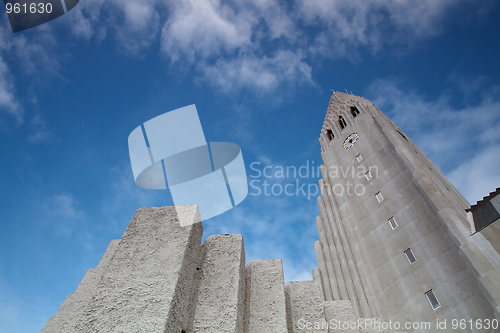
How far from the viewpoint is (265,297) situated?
3.30 metres

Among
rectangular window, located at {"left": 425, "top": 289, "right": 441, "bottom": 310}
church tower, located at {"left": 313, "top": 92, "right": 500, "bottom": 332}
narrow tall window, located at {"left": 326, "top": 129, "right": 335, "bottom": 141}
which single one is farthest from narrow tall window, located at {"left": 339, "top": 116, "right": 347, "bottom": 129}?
rectangular window, located at {"left": 425, "top": 289, "right": 441, "bottom": 310}

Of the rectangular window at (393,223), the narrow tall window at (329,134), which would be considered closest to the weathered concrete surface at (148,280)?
the rectangular window at (393,223)

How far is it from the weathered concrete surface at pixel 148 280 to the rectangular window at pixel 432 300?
68.3 ft

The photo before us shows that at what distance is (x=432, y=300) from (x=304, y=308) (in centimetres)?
1988

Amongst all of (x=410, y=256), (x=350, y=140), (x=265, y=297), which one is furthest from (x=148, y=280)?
(x=350, y=140)

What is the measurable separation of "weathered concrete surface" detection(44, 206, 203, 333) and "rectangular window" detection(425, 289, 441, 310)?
68.3 feet

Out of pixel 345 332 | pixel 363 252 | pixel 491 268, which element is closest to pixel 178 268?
pixel 345 332

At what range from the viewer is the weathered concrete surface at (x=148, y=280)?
2.46 m

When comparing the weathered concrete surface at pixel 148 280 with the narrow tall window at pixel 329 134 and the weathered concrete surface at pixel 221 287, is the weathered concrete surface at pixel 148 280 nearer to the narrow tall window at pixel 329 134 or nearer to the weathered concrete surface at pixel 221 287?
the weathered concrete surface at pixel 221 287

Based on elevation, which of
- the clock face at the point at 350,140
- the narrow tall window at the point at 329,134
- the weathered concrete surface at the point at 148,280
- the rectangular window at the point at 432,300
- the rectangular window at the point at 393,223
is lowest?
the weathered concrete surface at the point at 148,280

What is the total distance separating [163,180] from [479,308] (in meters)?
20.2

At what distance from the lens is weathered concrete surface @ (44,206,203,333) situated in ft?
8.06

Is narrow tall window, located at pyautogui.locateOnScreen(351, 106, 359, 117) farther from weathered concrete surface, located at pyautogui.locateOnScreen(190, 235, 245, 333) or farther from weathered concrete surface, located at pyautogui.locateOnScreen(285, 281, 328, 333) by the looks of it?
weathered concrete surface, located at pyautogui.locateOnScreen(190, 235, 245, 333)

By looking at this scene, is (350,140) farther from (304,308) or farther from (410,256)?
(304,308)
